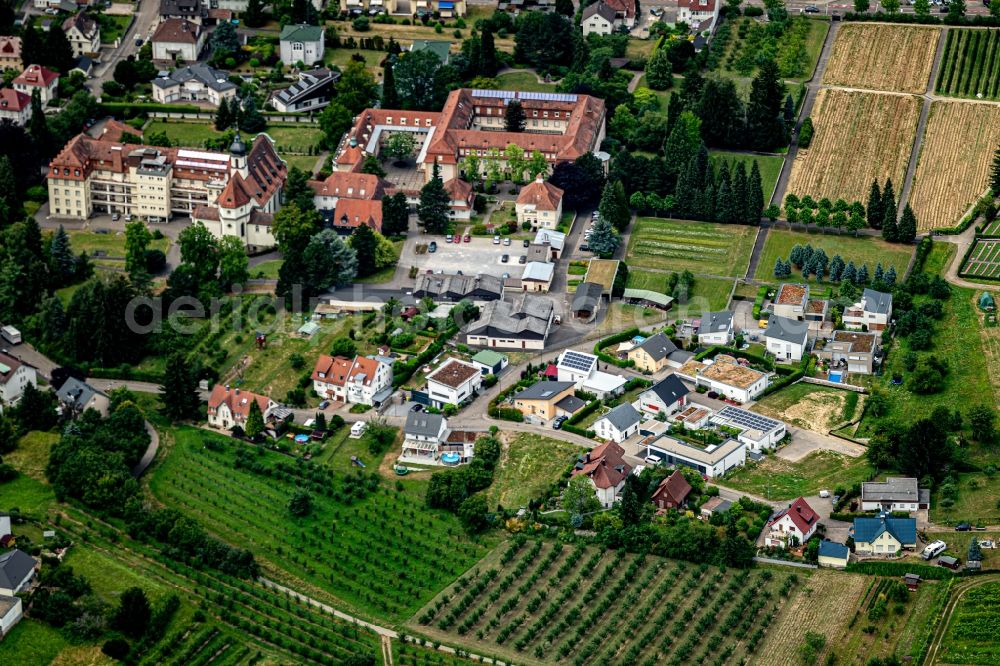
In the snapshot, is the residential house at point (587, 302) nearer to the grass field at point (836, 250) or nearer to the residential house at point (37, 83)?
the grass field at point (836, 250)

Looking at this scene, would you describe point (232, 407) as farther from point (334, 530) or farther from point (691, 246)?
point (691, 246)

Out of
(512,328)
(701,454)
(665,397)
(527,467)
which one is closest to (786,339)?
(665,397)

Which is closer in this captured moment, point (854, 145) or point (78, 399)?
point (78, 399)

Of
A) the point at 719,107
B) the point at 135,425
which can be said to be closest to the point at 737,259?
the point at 719,107

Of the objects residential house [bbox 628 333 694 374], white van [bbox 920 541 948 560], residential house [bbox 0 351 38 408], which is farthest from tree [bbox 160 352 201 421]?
white van [bbox 920 541 948 560]

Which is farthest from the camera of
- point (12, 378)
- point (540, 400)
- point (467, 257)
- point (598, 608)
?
point (467, 257)

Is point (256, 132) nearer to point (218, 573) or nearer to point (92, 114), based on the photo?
point (92, 114)

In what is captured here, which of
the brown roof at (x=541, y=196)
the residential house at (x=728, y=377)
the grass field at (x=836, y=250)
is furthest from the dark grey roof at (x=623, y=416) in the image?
the brown roof at (x=541, y=196)
